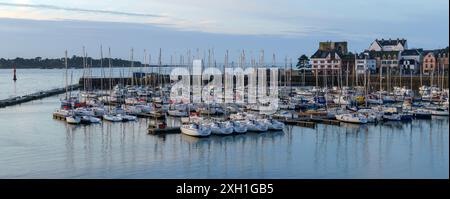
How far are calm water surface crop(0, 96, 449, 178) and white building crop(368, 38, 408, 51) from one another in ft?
72.8

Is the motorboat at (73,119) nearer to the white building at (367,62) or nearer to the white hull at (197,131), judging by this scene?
the white hull at (197,131)

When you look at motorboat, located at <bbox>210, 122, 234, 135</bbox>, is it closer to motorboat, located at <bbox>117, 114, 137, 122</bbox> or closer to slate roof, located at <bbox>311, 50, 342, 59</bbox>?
motorboat, located at <bbox>117, 114, 137, 122</bbox>

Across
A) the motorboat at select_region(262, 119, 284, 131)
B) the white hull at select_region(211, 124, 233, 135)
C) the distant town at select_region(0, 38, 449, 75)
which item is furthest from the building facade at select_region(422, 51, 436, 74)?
the white hull at select_region(211, 124, 233, 135)

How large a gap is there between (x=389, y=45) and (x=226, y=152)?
2988cm

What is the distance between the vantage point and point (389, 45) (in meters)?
40.2

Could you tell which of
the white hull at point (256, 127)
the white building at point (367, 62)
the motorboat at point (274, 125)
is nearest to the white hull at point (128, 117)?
the white hull at point (256, 127)

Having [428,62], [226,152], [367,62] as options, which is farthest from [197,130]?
[428,62]

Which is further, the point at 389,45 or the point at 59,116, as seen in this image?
the point at 389,45

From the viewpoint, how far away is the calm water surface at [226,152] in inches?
439

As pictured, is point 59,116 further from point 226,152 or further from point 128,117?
point 226,152

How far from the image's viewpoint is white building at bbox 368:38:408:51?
39281mm

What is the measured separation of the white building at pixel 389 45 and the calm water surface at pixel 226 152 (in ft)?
72.8

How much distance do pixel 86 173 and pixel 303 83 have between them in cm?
2759
